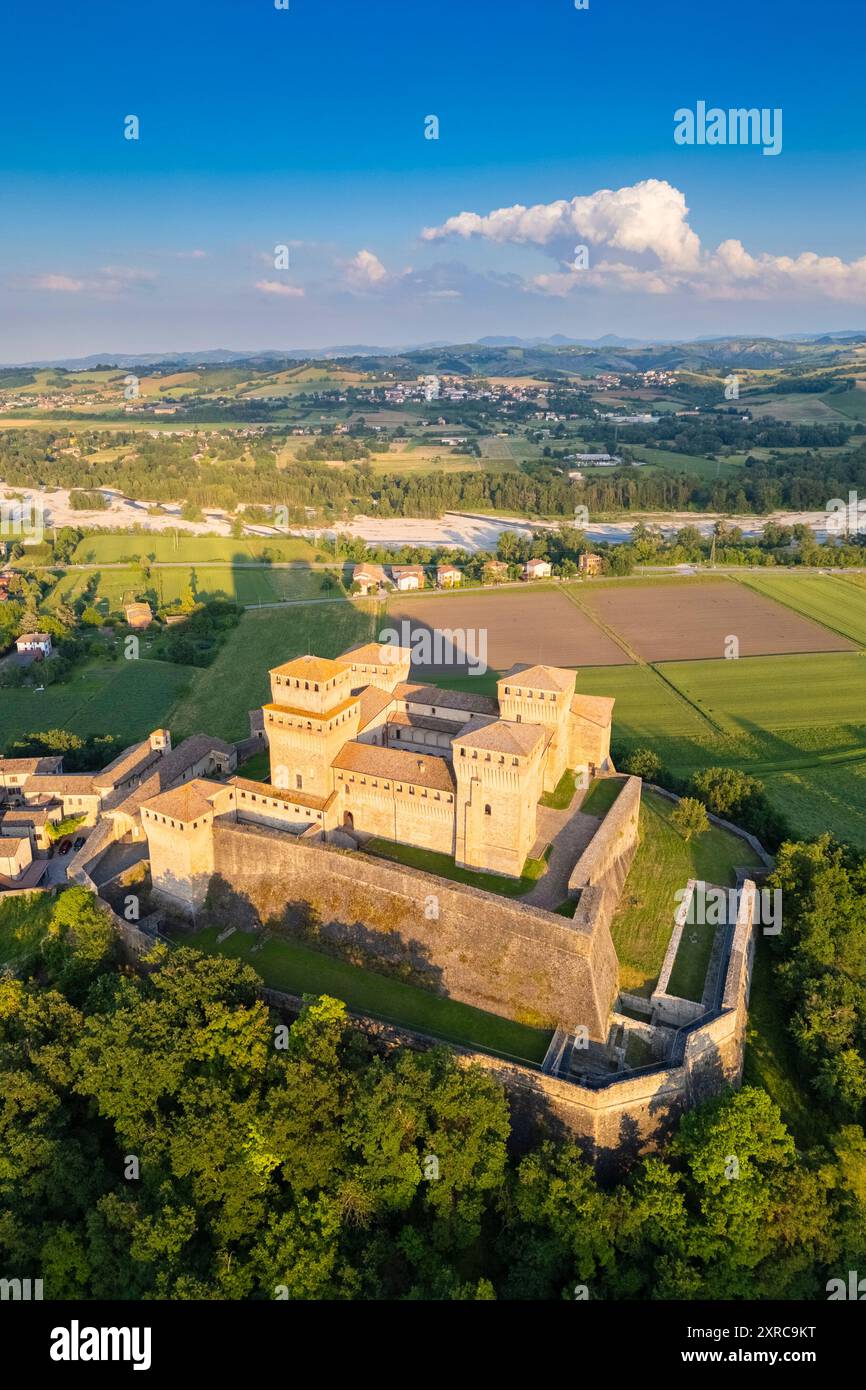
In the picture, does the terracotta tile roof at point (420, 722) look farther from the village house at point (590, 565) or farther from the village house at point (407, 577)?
the village house at point (590, 565)

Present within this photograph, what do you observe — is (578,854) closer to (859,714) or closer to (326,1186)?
(326,1186)

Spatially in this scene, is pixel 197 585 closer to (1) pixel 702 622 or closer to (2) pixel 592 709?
(1) pixel 702 622

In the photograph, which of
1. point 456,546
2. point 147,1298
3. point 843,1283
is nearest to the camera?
point 147,1298

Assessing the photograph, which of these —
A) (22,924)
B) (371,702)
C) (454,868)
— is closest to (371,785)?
(454,868)

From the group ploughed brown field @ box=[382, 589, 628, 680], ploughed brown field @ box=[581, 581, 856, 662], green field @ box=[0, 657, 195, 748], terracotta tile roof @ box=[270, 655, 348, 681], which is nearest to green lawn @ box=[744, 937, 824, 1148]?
terracotta tile roof @ box=[270, 655, 348, 681]

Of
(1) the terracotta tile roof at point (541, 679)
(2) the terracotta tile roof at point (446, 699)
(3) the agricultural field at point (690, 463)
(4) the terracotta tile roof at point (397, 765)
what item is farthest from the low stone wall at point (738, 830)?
(3) the agricultural field at point (690, 463)
